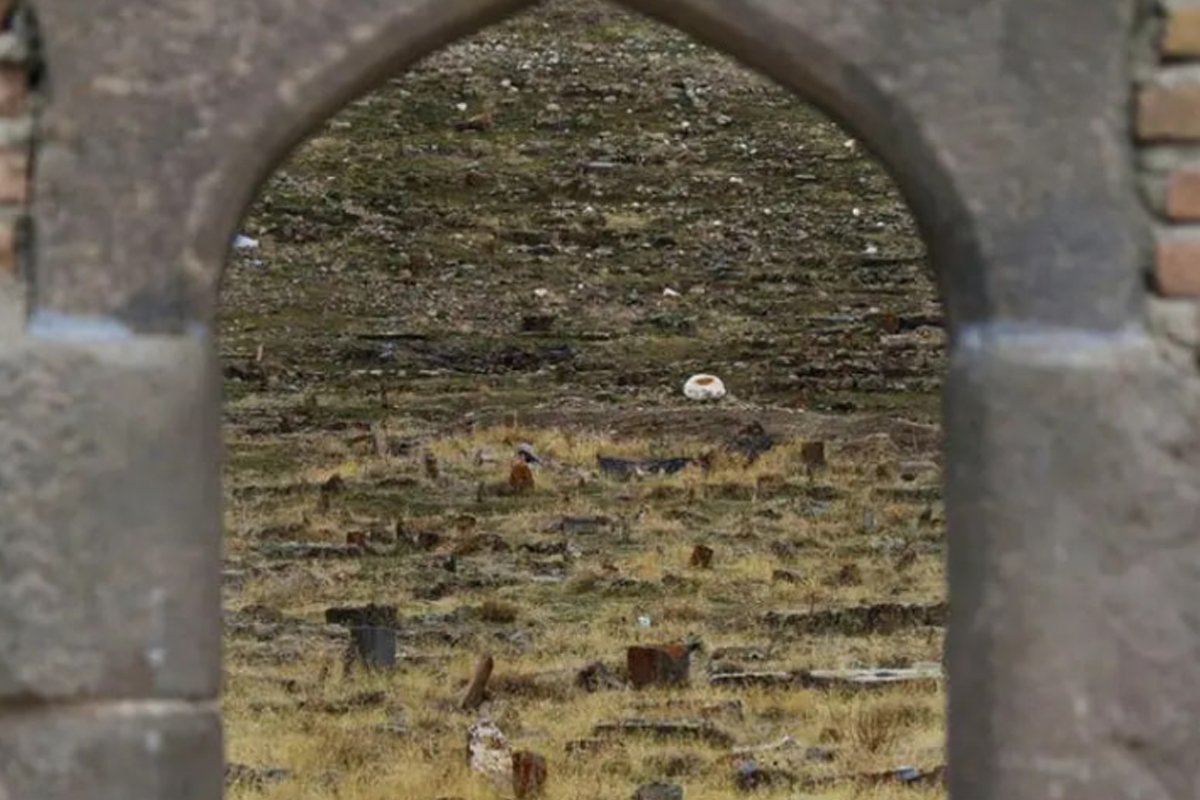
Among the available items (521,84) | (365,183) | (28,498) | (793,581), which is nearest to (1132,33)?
(28,498)

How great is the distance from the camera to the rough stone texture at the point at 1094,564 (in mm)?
3316

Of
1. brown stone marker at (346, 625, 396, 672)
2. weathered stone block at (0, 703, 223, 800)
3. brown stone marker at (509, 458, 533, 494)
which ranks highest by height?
brown stone marker at (509, 458, 533, 494)

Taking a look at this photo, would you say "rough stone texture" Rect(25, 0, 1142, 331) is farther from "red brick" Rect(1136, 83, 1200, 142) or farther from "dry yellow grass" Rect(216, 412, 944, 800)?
"dry yellow grass" Rect(216, 412, 944, 800)

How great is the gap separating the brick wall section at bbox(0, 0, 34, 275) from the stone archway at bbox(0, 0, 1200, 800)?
0.04m

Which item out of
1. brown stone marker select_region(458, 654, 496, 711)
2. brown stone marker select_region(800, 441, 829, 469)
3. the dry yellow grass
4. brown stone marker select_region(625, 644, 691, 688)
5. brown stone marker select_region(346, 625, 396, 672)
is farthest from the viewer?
brown stone marker select_region(800, 441, 829, 469)

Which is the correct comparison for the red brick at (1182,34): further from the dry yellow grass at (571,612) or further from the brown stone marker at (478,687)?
the brown stone marker at (478,687)

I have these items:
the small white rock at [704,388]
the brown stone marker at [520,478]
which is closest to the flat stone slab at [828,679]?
the brown stone marker at [520,478]

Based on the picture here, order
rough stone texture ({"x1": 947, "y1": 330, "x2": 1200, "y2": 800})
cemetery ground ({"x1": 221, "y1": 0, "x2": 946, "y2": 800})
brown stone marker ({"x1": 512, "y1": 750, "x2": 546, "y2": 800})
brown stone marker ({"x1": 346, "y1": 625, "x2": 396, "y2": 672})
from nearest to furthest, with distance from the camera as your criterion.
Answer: rough stone texture ({"x1": 947, "y1": 330, "x2": 1200, "y2": 800}) < brown stone marker ({"x1": 512, "y1": 750, "x2": 546, "y2": 800}) < cemetery ground ({"x1": 221, "y1": 0, "x2": 946, "y2": 800}) < brown stone marker ({"x1": 346, "y1": 625, "x2": 396, "y2": 672})

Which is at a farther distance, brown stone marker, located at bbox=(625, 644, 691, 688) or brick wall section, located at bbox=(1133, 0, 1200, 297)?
brown stone marker, located at bbox=(625, 644, 691, 688)

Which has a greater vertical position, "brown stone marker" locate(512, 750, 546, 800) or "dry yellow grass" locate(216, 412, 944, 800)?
"dry yellow grass" locate(216, 412, 944, 800)

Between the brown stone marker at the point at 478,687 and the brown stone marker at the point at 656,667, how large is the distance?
2.22 ft

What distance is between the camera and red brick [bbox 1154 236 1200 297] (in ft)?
11.0

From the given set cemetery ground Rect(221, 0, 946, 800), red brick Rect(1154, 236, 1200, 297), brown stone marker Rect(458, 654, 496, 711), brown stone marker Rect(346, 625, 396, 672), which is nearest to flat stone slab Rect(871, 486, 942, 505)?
cemetery ground Rect(221, 0, 946, 800)

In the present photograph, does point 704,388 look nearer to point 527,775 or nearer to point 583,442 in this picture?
point 583,442
